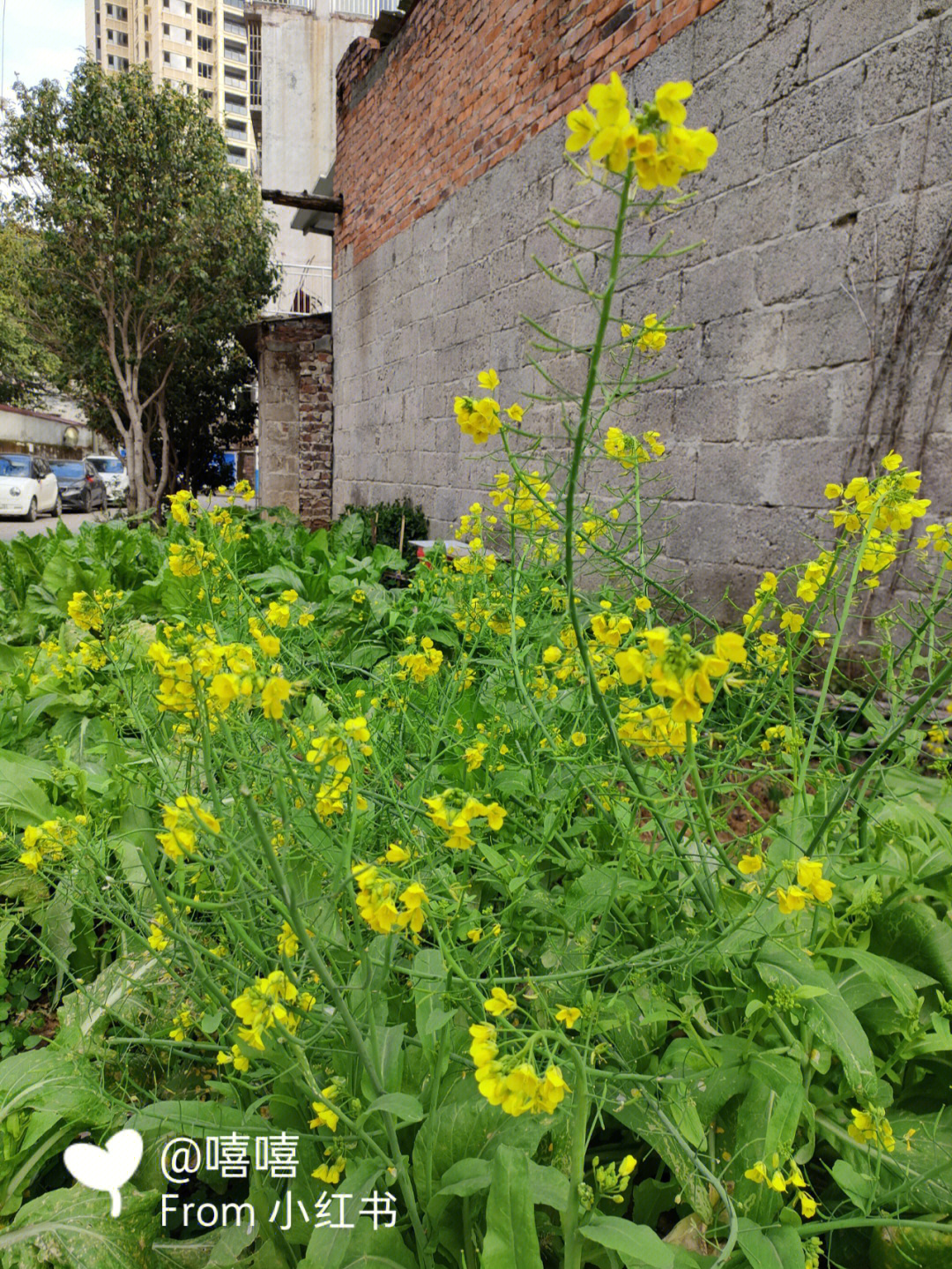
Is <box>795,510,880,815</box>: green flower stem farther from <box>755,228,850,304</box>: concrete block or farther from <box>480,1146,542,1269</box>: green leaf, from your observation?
<box>755,228,850,304</box>: concrete block

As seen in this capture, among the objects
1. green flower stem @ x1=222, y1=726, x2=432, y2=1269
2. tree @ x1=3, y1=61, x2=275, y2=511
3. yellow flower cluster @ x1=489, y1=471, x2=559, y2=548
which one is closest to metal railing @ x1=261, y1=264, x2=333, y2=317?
tree @ x1=3, y1=61, x2=275, y2=511

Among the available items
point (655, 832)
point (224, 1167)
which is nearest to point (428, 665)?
point (655, 832)

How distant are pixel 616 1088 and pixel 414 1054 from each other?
292 mm

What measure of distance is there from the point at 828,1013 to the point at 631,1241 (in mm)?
436

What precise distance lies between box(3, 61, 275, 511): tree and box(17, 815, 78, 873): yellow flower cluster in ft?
47.0

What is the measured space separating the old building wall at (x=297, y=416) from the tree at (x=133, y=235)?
4078 millimetres

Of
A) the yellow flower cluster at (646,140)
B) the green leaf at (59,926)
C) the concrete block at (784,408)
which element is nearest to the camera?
the yellow flower cluster at (646,140)

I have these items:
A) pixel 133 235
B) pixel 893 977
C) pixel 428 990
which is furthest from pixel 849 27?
pixel 133 235

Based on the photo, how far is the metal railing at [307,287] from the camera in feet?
67.6

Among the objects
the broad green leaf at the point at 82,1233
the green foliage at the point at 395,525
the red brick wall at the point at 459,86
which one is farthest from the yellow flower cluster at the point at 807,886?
the green foliage at the point at 395,525

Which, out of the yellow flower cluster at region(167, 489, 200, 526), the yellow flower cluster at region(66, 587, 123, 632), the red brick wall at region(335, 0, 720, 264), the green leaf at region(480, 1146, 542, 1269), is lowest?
the green leaf at region(480, 1146, 542, 1269)

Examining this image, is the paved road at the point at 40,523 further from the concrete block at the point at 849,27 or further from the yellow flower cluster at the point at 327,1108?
the yellow flower cluster at the point at 327,1108

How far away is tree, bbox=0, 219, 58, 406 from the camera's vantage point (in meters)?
13.7

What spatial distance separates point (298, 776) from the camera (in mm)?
1002
